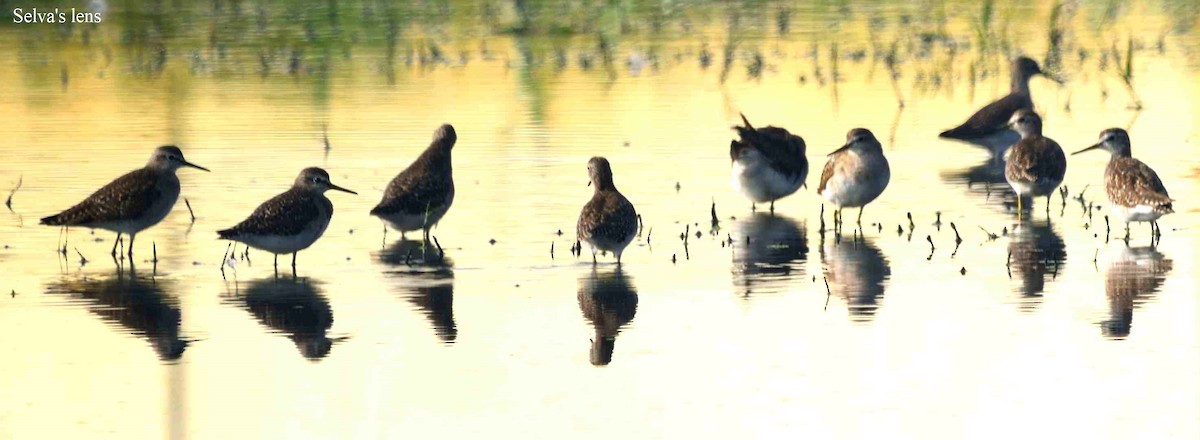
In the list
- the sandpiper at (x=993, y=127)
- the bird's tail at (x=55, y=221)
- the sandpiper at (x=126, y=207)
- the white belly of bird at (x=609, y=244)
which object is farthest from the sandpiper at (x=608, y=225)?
the sandpiper at (x=993, y=127)

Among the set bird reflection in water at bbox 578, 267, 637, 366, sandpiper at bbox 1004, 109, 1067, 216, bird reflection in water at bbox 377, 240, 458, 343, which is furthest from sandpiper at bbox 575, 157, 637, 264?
sandpiper at bbox 1004, 109, 1067, 216

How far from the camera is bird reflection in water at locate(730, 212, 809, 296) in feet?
42.0

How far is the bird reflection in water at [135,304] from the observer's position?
1098 centimetres

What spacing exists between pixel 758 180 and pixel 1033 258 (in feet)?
10.3

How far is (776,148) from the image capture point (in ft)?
54.4

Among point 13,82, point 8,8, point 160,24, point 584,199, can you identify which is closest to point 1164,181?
point 584,199

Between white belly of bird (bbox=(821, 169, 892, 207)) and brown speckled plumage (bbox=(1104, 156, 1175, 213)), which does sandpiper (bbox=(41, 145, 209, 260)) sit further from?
brown speckled plumage (bbox=(1104, 156, 1175, 213))

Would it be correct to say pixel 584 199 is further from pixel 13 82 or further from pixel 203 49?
pixel 203 49

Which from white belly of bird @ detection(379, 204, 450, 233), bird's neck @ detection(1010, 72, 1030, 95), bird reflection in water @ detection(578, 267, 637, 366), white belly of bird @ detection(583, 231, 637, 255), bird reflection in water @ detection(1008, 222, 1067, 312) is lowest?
bird reflection in water @ detection(578, 267, 637, 366)

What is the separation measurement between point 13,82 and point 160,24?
7.26 m

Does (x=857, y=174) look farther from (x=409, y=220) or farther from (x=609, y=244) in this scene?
(x=409, y=220)

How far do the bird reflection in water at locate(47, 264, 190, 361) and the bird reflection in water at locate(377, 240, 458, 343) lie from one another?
1285 millimetres

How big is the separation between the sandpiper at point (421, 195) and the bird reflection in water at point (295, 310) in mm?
1730

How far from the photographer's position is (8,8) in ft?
113
